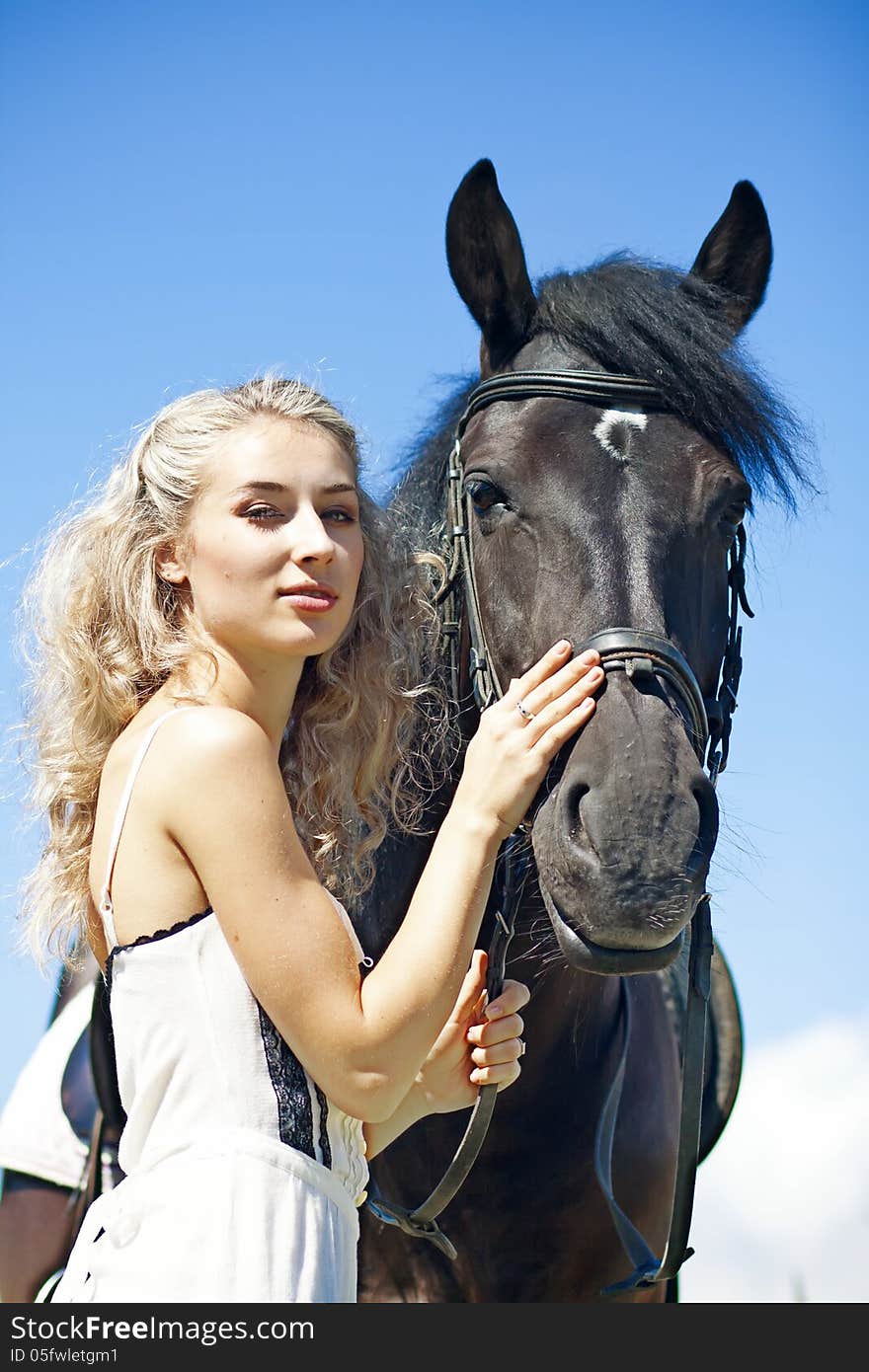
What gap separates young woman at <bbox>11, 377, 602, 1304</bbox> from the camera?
1.69m

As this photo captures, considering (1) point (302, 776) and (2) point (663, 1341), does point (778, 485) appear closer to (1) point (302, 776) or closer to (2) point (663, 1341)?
(1) point (302, 776)

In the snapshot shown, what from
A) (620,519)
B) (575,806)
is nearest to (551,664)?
(575,806)

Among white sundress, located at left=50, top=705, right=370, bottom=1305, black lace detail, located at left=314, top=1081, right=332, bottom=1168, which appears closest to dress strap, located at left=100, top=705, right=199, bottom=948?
white sundress, located at left=50, top=705, right=370, bottom=1305

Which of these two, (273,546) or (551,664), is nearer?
(273,546)

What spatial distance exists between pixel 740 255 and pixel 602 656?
148cm

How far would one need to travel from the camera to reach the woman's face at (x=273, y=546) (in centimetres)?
196

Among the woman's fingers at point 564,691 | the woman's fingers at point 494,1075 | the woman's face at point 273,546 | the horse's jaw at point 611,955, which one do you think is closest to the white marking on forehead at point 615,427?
the woman's fingers at point 564,691

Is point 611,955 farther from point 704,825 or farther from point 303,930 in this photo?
point 303,930

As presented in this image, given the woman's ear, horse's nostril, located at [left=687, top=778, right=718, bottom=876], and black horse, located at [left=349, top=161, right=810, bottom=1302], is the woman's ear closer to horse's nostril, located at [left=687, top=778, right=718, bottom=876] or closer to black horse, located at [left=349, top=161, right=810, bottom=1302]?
black horse, located at [left=349, top=161, right=810, bottom=1302]

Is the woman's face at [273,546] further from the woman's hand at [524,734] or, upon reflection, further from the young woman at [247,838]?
the woman's hand at [524,734]

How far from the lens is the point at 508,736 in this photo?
2025 mm

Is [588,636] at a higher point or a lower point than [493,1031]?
higher

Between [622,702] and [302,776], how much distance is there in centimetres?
57

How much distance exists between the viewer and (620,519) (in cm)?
248
